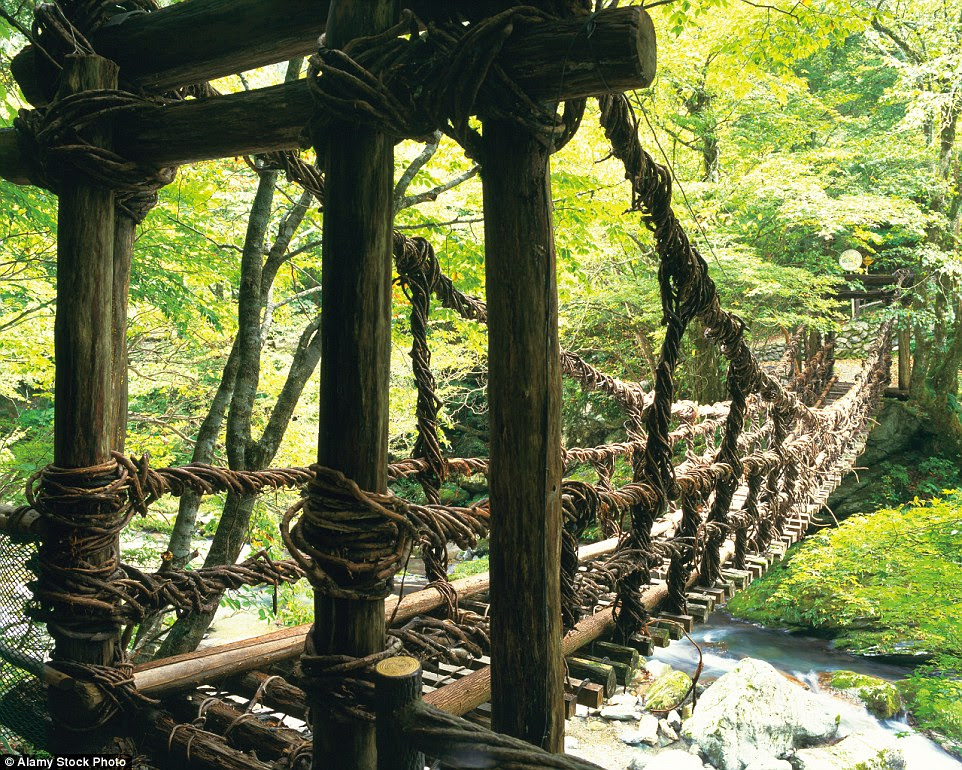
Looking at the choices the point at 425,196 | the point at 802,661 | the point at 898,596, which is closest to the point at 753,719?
the point at 898,596

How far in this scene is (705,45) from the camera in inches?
368

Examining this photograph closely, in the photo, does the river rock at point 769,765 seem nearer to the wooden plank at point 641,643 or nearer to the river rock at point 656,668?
the river rock at point 656,668

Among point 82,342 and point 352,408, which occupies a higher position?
point 82,342

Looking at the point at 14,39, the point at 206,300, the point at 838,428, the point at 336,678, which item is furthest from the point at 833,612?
the point at 14,39

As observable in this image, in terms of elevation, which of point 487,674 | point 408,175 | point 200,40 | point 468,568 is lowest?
point 468,568

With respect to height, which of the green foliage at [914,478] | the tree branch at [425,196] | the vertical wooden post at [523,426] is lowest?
the green foliage at [914,478]

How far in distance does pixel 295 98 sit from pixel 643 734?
243 inches

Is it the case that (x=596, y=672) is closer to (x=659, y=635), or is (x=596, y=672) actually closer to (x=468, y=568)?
(x=659, y=635)

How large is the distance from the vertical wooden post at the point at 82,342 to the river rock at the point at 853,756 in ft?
20.9

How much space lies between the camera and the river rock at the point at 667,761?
18.5 ft

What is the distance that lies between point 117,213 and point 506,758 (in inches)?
75.9

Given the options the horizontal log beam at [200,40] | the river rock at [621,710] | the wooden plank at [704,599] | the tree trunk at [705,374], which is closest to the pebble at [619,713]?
the river rock at [621,710]

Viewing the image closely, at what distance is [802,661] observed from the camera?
27.5ft

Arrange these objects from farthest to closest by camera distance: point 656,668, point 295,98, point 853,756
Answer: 1. point 656,668
2. point 853,756
3. point 295,98
